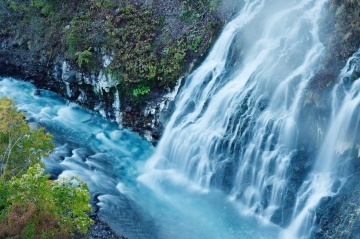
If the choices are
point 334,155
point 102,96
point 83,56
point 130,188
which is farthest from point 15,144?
point 334,155

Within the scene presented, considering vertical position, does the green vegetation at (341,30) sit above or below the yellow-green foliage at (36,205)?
above

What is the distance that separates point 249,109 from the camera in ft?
73.5

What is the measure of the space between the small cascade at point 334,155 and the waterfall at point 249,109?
3.04 feet

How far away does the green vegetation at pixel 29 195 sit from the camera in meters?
12.6

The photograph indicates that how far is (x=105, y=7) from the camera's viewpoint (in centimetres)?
3112

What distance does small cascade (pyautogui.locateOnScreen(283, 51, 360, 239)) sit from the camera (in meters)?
18.8

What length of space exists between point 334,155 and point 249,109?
5.22 m

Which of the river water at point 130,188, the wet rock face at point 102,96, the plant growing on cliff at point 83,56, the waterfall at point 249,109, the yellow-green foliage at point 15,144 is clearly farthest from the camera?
the plant growing on cliff at point 83,56

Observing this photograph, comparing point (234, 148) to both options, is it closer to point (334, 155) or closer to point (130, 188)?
point (334, 155)

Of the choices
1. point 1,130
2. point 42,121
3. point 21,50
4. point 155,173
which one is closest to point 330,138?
point 155,173

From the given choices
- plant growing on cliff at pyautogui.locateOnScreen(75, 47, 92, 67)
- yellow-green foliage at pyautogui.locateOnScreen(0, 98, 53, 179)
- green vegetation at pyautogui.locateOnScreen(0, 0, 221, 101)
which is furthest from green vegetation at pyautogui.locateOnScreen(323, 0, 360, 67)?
plant growing on cliff at pyautogui.locateOnScreen(75, 47, 92, 67)

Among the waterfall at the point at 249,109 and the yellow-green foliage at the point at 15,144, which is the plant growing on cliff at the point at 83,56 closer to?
the waterfall at the point at 249,109

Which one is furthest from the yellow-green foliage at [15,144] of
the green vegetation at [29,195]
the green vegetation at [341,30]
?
the green vegetation at [341,30]

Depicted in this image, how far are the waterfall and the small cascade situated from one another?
3.04ft
